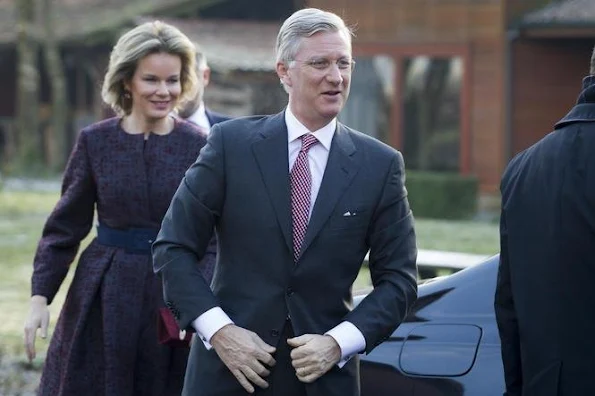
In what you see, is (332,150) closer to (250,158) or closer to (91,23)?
(250,158)

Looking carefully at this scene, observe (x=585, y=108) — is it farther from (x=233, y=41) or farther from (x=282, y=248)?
(x=233, y=41)

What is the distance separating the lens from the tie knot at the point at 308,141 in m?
4.02

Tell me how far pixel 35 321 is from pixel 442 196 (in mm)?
17407

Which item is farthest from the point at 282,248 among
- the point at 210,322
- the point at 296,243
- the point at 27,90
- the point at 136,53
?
the point at 27,90

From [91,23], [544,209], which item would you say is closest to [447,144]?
[91,23]

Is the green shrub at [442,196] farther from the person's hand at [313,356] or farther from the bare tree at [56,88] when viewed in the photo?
the person's hand at [313,356]

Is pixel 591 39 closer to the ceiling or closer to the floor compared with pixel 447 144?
closer to the ceiling

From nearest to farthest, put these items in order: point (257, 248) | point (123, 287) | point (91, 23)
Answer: point (257, 248)
point (123, 287)
point (91, 23)

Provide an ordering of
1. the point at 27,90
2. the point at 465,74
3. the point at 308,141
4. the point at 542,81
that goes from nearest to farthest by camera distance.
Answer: the point at 308,141, the point at 542,81, the point at 465,74, the point at 27,90

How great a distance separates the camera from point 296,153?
13.2 ft

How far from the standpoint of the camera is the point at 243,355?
3809 millimetres

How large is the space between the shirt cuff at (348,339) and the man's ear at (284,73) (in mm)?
711

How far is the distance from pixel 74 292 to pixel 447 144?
63.3ft

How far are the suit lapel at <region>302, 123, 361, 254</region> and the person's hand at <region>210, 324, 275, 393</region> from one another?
293 mm
